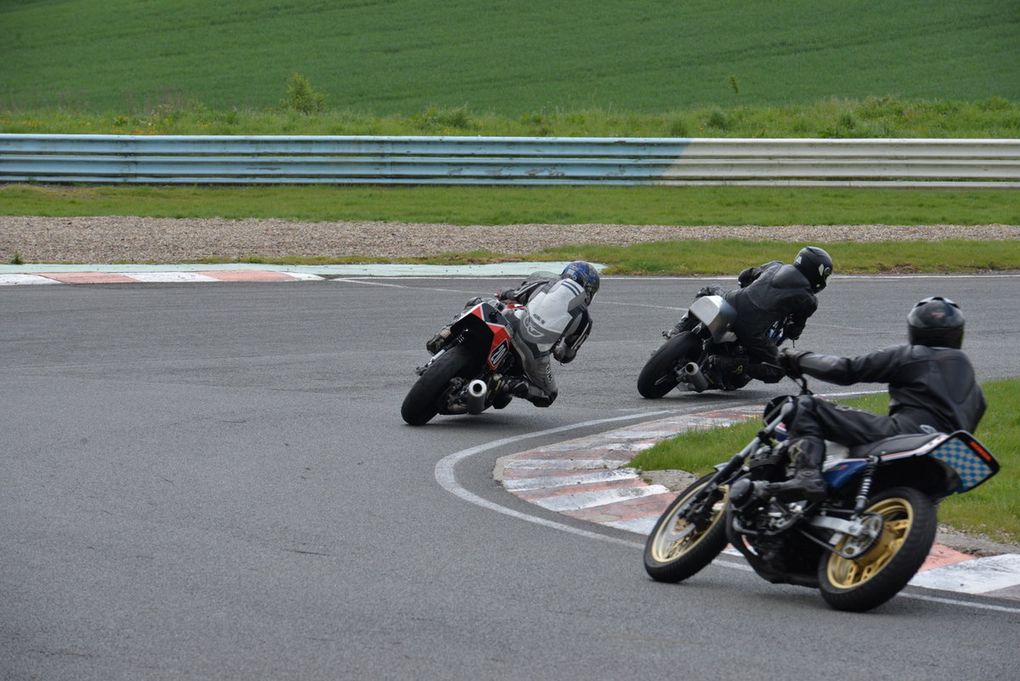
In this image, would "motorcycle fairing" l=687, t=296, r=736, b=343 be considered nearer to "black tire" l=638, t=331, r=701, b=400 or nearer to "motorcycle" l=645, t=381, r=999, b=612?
"motorcycle" l=645, t=381, r=999, b=612

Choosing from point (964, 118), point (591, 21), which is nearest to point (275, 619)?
point (964, 118)

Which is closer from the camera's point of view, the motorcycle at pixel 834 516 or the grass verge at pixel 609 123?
the motorcycle at pixel 834 516

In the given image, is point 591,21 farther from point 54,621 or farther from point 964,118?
point 54,621

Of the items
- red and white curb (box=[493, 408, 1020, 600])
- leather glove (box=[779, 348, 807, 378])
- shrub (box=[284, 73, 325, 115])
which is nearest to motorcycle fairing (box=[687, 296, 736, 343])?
leather glove (box=[779, 348, 807, 378])

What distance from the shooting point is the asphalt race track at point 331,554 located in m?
6.04

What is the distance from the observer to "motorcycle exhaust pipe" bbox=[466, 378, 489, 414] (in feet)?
38.3

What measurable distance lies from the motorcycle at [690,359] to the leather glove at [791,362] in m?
5.85

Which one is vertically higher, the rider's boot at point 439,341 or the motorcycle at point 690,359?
the rider's boot at point 439,341

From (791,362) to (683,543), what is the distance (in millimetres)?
967

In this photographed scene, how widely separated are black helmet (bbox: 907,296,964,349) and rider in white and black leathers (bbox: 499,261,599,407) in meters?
4.85

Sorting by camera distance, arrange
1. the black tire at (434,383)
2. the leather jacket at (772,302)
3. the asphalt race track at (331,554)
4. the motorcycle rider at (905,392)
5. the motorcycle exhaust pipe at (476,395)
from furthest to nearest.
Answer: the leather jacket at (772,302)
the motorcycle exhaust pipe at (476,395)
the black tire at (434,383)
the motorcycle rider at (905,392)
the asphalt race track at (331,554)

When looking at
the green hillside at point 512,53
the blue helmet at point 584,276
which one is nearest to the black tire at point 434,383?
the blue helmet at point 584,276

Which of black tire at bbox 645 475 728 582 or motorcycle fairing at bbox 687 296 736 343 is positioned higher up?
motorcycle fairing at bbox 687 296 736 343

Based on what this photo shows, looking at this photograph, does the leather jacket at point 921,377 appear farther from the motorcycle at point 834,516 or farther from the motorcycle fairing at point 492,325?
the motorcycle fairing at point 492,325
